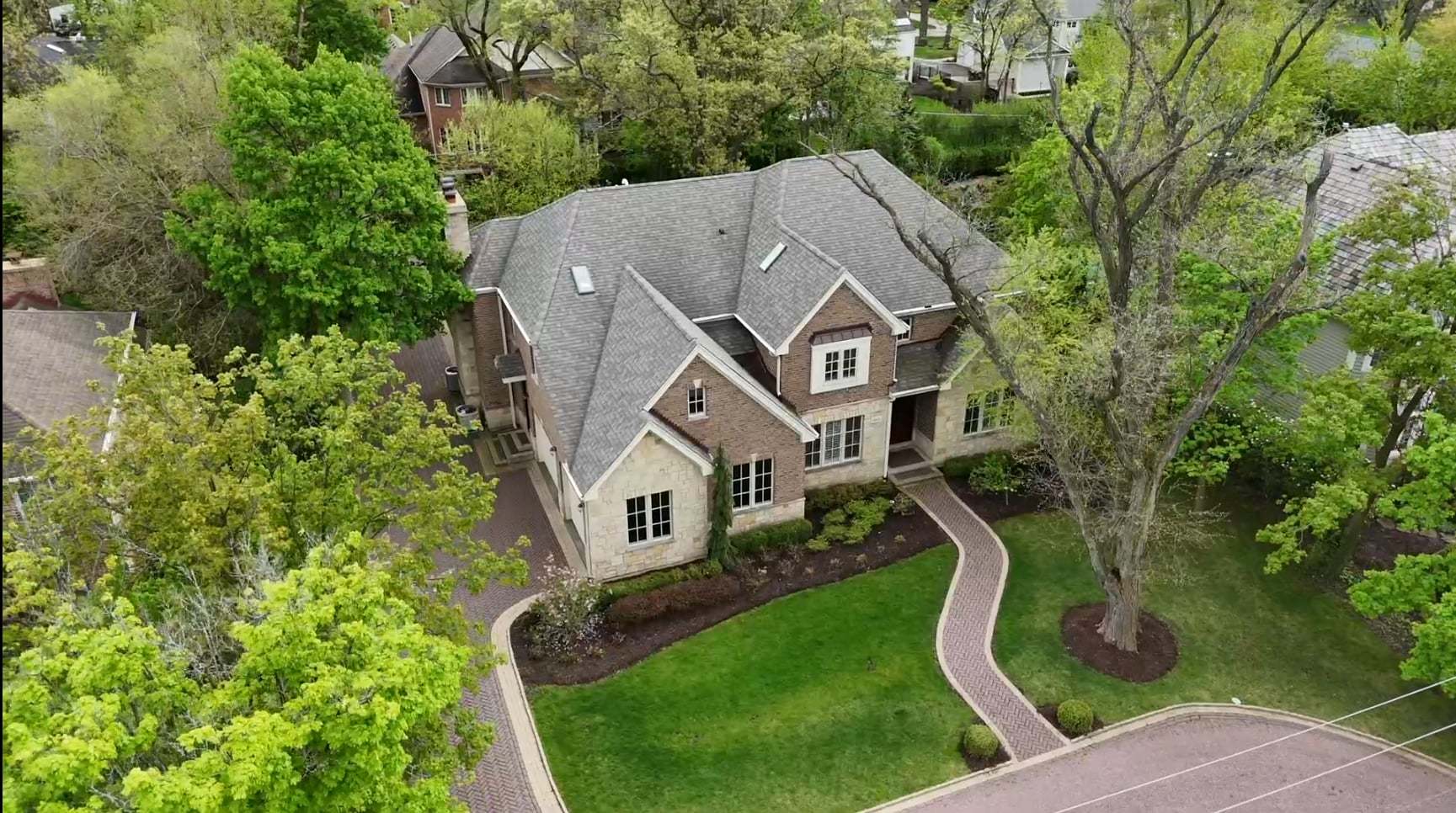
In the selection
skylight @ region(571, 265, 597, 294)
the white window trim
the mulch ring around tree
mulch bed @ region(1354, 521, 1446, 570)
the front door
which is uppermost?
skylight @ region(571, 265, 597, 294)

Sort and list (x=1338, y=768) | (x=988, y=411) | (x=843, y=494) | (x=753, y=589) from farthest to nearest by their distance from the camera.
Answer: (x=988, y=411), (x=843, y=494), (x=753, y=589), (x=1338, y=768)

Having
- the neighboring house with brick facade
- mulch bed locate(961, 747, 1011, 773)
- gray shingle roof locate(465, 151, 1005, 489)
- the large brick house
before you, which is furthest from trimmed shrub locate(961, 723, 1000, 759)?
the neighboring house with brick facade

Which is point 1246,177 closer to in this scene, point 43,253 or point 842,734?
point 842,734

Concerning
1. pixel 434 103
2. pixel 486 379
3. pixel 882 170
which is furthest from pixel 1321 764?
pixel 434 103

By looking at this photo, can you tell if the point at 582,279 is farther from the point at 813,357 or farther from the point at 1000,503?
the point at 1000,503

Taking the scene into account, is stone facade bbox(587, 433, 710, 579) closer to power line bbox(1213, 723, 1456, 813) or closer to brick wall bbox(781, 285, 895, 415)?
brick wall bbox(781, 285, 895, 415)

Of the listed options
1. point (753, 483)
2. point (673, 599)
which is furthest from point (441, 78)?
point (673, 599)
